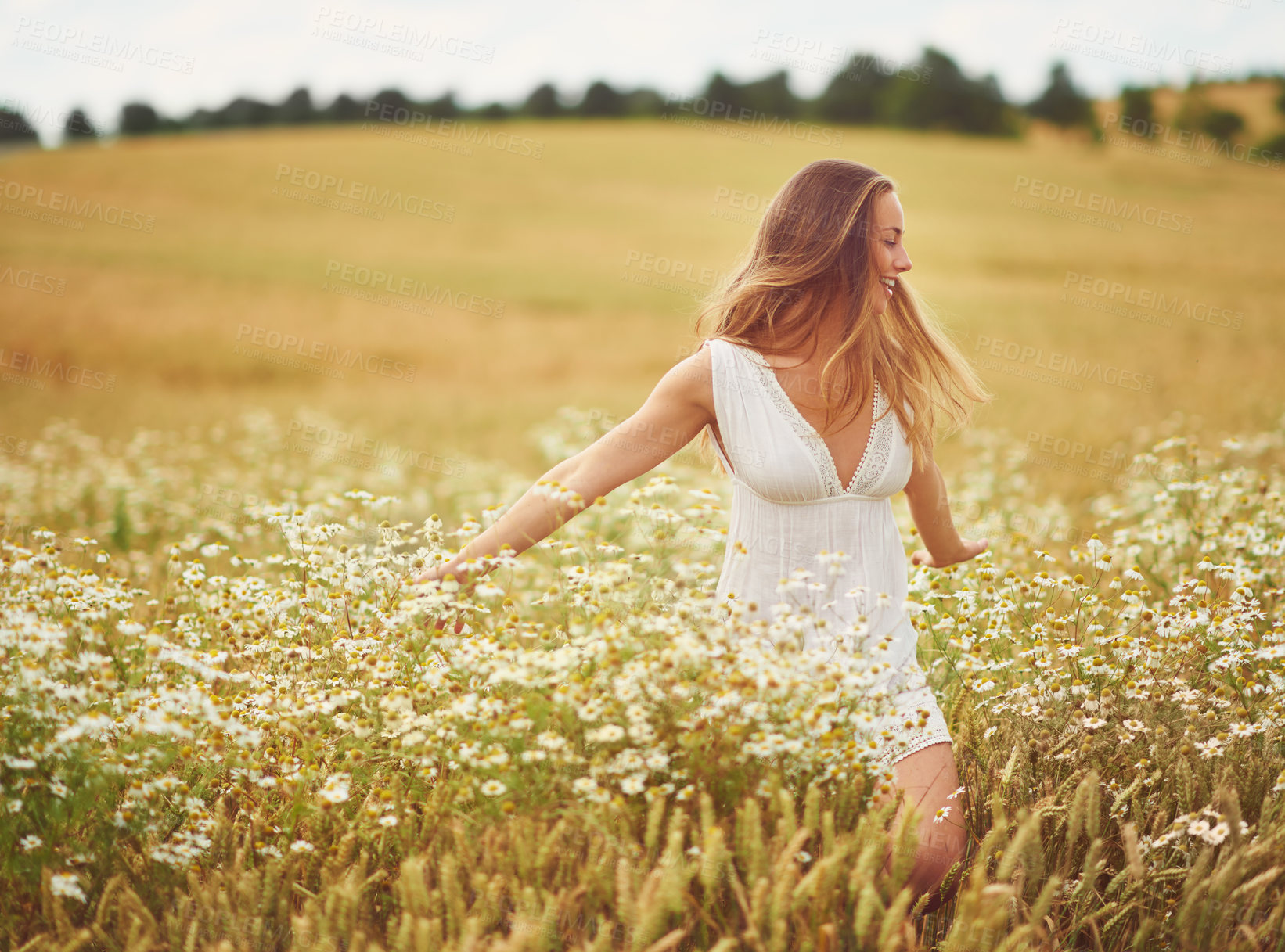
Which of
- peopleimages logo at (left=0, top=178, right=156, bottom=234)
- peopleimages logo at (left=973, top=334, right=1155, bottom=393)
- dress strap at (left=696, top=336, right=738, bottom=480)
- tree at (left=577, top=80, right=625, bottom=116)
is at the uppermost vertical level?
tree at (left=577, top=80, right=625, bottom=116)

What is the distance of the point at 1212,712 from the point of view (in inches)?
108

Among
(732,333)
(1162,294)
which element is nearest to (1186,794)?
(732,333)

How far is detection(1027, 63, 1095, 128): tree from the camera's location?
70562 mm

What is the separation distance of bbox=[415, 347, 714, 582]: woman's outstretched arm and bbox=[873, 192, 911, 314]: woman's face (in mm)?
731

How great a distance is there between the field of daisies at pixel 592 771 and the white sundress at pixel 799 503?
0.35 feet

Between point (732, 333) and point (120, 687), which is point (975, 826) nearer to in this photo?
point (732, 333)

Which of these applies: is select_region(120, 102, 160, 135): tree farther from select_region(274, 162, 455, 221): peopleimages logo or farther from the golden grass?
select_region(274, 162, 455, 221): peopleimages logo

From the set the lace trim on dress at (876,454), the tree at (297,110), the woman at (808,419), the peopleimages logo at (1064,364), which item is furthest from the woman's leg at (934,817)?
the tree at (297,110)

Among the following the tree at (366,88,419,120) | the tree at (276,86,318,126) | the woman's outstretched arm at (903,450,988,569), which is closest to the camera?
the woman's outstretched arm at (903,450,988,569)

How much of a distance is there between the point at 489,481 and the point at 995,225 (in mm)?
28971

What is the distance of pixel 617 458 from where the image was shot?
10.0 feet

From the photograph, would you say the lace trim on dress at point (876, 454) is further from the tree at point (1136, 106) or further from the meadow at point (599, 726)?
the tree at point (1136, 106)

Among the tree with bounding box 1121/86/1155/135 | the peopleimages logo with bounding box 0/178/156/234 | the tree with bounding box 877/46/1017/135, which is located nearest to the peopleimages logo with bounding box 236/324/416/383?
the peopleimages logo with bounding box 0/178/156/234

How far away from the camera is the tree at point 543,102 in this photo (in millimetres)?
81312
